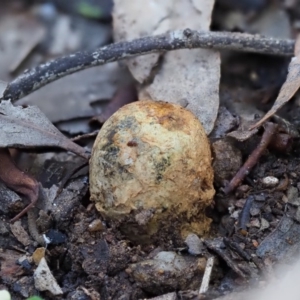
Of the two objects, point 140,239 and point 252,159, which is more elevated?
point 252,159

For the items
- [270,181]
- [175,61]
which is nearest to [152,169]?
[270,181]

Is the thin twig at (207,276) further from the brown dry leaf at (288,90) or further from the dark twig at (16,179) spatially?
the dark twig at (16,179)

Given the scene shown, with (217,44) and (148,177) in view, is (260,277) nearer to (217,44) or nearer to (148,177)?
(148,177)

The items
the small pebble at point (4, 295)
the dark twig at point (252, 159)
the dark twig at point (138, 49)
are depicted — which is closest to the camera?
the small pebble at point (4, 295)

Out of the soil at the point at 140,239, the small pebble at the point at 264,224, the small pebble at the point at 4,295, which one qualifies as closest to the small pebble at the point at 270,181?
the soil at the point at 140,239

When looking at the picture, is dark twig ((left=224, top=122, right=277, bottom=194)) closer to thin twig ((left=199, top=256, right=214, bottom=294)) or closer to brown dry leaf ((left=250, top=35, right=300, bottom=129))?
brown dry leaf ((left=250, top=35, right=300, bottom=129))

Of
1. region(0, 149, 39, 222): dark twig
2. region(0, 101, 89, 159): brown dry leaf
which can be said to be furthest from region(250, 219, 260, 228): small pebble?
region(0, 149, 39, 222): dark twig

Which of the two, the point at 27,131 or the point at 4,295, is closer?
the point at 4,295

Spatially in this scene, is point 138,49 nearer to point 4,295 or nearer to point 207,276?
point 207,276
